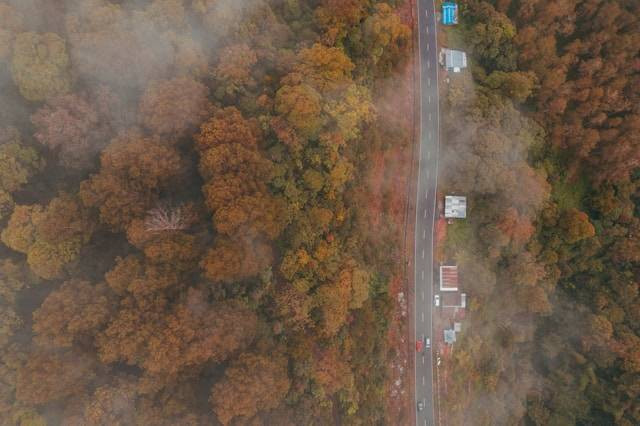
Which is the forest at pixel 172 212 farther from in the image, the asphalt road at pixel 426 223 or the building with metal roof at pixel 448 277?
the building with metal roof at pixel 448 277

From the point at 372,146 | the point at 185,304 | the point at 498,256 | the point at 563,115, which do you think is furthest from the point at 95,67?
the point at 563,115

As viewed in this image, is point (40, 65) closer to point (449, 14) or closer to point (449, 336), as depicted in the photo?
point (449, 14)

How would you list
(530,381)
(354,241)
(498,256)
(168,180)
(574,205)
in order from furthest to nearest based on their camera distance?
(574,205) < (530,381) < (498,256) < (354,241) < (168,180)

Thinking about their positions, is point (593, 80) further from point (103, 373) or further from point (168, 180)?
point (103, 373)

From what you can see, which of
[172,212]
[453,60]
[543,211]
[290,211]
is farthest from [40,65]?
[543,211]

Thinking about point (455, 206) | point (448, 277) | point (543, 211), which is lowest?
point (448, 277)

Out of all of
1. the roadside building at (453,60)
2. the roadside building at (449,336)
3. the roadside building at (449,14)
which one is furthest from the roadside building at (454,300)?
the roadside building at (449,14)
